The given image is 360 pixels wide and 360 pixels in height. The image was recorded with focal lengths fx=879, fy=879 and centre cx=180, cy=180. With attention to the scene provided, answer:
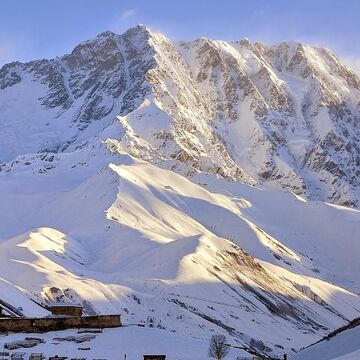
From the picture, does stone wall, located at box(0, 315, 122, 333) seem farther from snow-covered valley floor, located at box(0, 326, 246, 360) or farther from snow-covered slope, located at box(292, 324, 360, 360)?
snow-covered slope, located at box(292, 324, 360, 360)

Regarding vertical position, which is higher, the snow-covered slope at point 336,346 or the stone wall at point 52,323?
the stone wall at point 52,323

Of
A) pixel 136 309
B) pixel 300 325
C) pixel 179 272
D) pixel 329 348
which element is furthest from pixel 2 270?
pixel 329 348

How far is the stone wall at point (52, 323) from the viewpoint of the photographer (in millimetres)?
51406

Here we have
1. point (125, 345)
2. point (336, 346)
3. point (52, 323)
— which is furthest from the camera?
point (336, 346)

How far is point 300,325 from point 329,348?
120820 mm

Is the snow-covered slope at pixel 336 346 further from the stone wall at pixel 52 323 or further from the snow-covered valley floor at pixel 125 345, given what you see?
the stone wall at pixel 52 323

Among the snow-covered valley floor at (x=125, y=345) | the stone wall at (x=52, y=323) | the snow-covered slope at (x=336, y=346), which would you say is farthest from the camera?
the stone wall at (x=52, y=323)

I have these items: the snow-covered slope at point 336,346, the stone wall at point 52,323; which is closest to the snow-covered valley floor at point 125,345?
the stone wall at point 52,323

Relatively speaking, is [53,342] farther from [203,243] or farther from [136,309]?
[203,243]

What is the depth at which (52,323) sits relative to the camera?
5219cm

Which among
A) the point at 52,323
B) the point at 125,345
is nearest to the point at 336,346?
the point at 125,345

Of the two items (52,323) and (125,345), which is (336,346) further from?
(52,323)

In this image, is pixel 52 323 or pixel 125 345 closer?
pixel 125 345

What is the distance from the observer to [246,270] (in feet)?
655
